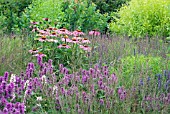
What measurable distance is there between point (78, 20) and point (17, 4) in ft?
6.25

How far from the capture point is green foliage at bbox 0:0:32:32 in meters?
8.39

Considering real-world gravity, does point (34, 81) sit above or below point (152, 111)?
above

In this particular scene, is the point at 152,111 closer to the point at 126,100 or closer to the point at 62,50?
the point at 126,100

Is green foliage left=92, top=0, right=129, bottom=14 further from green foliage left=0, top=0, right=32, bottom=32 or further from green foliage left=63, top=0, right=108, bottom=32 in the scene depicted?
green foliage left=0, top=0, right=32, bottom=32

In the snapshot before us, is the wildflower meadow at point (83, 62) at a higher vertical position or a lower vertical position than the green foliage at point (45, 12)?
lower

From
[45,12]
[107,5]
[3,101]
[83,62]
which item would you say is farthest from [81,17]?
[3,101]

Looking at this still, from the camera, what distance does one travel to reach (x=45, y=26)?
6844 millimetres

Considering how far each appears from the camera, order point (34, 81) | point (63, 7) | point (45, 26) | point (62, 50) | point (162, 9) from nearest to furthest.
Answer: point (34, 81), point (62, 50), point (45, 26), point (162, 9), point (63, 7)

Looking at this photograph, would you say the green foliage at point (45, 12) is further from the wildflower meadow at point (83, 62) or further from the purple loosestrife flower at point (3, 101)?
the purple loosestrife flower at point (3, 101)

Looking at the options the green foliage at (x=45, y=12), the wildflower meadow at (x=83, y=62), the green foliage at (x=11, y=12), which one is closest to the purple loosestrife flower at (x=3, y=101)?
the wildflower meadow at (x=83, y=62)

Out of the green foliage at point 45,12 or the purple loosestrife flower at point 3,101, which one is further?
the green foliage at point 45,12

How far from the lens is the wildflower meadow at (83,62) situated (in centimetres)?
356

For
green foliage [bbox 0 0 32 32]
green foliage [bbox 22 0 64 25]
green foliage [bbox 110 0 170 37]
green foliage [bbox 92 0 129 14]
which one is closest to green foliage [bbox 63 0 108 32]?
green foliage [bbox 22 0 64 25]

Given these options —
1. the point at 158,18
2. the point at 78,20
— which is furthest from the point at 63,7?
the point at 158,18
